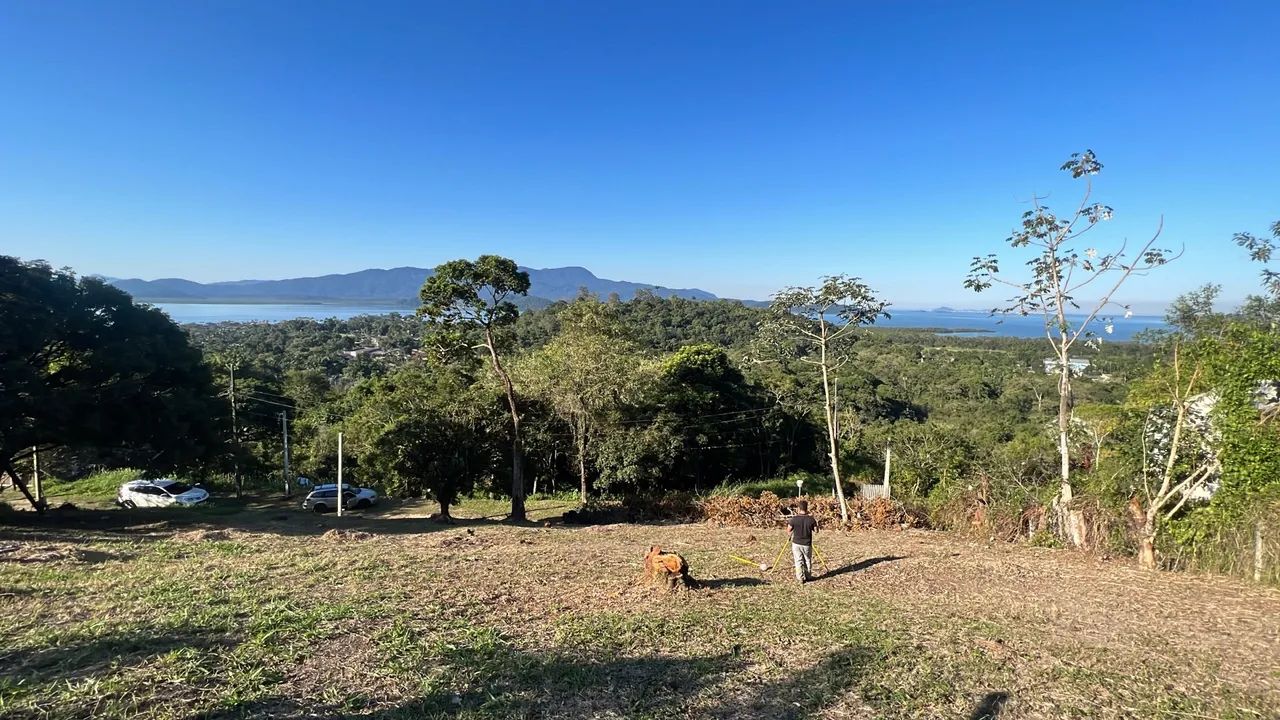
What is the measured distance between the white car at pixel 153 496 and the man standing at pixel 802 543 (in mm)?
22121

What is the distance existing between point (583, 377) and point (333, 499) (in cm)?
1155

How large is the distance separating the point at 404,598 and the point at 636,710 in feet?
12.5

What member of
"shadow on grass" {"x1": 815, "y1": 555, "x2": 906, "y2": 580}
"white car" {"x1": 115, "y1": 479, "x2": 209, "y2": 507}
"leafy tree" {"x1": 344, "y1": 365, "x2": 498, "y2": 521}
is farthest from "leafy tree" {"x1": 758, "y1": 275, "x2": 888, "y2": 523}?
"white car" {"x1": 115, "y1": 479, "x2": 209, "y2": 507}

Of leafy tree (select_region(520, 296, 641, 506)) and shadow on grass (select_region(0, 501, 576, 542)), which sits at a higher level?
leafy tree (select_region(520, 296, 641, 506))

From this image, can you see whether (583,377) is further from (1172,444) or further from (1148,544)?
(1172,444)

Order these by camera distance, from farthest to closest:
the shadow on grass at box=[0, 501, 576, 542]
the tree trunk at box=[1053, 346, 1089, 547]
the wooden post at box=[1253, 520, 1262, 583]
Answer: the shadow on grass at box=[0, 501, 576, 542], the tree trunk at box=[1053, 346, 1089, 547], the wooden post at box=[1253, 520, 1262, 583]

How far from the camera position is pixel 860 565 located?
33.4 ft

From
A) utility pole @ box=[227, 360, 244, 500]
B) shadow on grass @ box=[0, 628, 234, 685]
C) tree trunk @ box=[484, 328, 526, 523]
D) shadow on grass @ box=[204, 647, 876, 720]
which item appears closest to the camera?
shadow on grass @ box=[204, 647, 876, 720]

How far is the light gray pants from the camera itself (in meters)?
8.91

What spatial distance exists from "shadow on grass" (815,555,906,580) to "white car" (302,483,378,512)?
63.5ft

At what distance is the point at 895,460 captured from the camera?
2486cm

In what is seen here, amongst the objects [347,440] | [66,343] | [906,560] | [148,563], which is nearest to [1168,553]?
[906,560]

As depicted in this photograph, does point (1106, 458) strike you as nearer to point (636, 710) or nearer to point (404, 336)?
point (636, 710)

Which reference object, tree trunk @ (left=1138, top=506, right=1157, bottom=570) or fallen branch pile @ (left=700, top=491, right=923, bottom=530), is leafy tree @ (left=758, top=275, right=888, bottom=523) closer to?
fallen branch pile @ (left=700, top=491, right=923, bottom=530)
